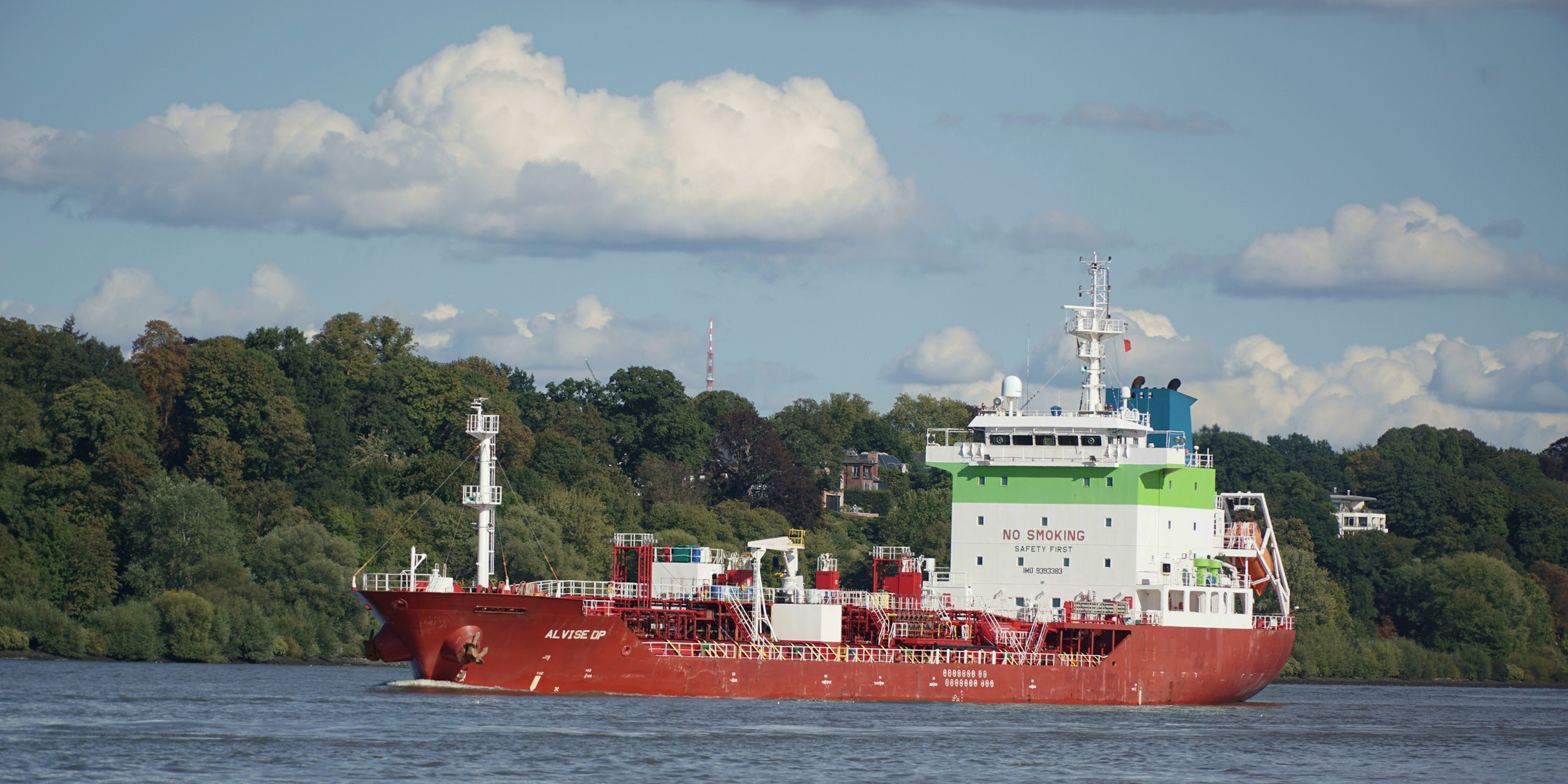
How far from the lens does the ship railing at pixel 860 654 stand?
1998 inches

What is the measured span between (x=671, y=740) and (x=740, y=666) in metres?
9.69

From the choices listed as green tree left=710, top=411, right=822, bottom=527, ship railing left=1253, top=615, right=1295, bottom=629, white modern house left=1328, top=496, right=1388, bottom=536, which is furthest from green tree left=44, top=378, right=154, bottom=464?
white modern house left=1328, top=496, right=1388, bottom=536

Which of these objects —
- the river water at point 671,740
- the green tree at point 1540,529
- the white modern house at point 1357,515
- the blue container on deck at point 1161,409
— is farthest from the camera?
the white modern house at point 1357,515

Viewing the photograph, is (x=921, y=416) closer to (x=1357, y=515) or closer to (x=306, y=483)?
(x=1357, y=515)

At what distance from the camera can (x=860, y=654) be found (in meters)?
52.5

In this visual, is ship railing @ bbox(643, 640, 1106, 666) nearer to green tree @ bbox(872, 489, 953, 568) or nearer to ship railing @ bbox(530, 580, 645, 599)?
ship railing @ bbox(530, 580, 645, 599)

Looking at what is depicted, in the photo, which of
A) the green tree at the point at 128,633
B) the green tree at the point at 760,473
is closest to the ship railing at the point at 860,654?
the green tree at the point at 128,633

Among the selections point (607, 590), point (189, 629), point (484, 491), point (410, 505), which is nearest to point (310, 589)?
point (189, 629)

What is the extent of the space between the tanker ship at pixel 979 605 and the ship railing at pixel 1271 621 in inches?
4.0

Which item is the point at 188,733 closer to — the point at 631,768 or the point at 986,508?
the point at 631,768

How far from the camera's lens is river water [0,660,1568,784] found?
36656 mm

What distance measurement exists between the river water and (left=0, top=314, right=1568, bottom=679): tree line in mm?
10870

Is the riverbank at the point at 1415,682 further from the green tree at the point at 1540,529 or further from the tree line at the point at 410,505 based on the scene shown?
the green tree at the point at 1540,529

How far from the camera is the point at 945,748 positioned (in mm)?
41969
